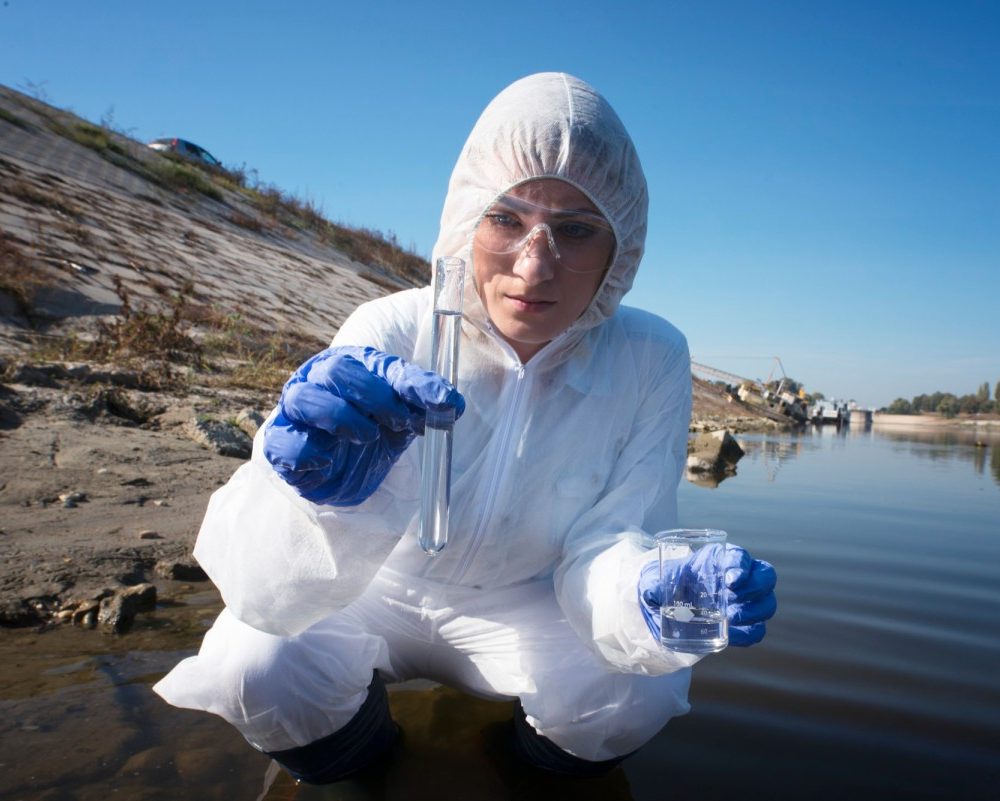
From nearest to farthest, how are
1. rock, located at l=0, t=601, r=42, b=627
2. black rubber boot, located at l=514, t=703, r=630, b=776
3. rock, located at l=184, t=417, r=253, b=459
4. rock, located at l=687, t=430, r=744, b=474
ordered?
black rubber boot, located at l=514, t=703, r=630, b=776
rock, located at l=0, t=601, r=42, b=627
rock, located at l=184, t=417, r=253, b=459
rock, located at l=687, t=430, r=744, b=474

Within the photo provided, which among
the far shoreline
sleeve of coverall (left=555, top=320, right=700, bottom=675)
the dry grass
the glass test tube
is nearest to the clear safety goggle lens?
the glass test tube

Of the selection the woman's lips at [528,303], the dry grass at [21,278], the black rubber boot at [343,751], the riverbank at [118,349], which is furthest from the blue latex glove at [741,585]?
the dry grass at [21,278]

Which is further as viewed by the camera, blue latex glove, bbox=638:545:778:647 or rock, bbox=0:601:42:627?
rock, bbox=0:601:42:627

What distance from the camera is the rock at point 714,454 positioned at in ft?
25.2

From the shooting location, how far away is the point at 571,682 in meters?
1.81

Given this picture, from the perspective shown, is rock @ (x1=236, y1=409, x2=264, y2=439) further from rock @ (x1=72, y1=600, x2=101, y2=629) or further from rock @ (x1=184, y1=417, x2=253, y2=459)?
rock @ (x1=72, y1=600, x2=101, y2=629)

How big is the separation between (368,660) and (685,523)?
3046mm

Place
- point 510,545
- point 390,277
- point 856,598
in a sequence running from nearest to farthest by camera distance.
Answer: point 510,545 < point 856,598 < point 390,277

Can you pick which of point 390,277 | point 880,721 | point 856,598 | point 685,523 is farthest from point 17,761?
point 390,277

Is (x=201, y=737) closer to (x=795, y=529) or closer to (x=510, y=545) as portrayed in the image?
(x=510, y=545)

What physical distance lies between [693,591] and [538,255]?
817 mm

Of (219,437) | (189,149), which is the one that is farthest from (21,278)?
(189,149)

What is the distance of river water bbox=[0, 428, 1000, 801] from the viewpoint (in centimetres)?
175

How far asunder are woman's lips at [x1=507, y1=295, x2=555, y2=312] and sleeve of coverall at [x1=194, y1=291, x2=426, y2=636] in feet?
1.65
